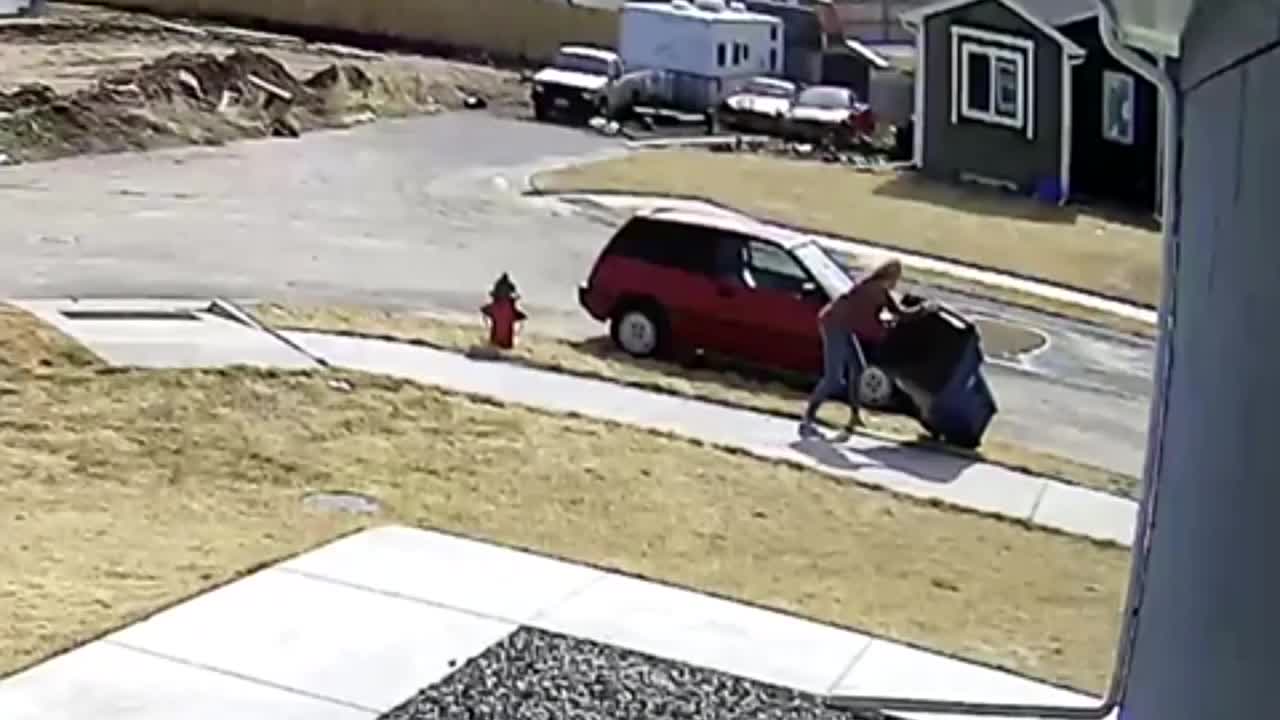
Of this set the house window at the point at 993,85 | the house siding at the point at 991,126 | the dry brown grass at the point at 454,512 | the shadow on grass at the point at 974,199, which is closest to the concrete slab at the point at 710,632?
the dry brown grass at the point at 454,512

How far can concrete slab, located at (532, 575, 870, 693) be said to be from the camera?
404 inches

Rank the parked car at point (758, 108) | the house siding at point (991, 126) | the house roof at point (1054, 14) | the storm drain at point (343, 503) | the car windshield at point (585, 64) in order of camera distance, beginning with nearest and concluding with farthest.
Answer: the storm drain at point (343, 503)
the house roof at point (1054, 14)
the house siding at point (991, 126)
the parked car at point (758, 108)
the car windshield at point (585, 64)

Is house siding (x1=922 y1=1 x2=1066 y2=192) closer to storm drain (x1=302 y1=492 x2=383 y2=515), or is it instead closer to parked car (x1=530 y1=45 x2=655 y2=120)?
parked car (x1=530 y1=45 x2=655 y2=120)

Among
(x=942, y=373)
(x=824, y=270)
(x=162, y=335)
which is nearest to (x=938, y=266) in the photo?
(x=824, y=270)

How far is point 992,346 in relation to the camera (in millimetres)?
23828

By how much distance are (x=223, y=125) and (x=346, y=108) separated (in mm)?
4084

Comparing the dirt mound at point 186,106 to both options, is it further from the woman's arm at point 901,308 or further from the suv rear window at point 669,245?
the woman's arm at point 901,308

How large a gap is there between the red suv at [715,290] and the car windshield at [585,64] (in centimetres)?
2354

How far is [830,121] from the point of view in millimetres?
42781

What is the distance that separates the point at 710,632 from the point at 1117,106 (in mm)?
27322

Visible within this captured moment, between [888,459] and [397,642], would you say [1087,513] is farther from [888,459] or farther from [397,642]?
[397,642]

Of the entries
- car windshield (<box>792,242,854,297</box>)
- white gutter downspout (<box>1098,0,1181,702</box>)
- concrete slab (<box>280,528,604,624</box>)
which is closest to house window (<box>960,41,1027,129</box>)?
car windshield (<box>792,242,854,297</box>)

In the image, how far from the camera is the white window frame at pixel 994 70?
1471 inches

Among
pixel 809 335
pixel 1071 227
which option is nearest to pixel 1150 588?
pixel 809 335
